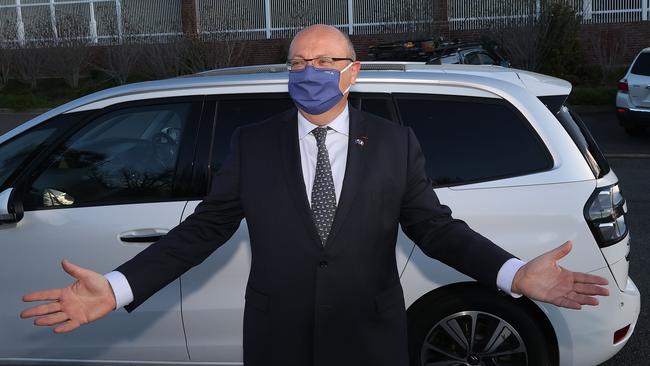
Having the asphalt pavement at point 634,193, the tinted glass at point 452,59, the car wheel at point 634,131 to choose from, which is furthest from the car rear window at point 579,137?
the car wheel at point 634,131

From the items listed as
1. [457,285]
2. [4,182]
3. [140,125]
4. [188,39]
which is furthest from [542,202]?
[188,39]

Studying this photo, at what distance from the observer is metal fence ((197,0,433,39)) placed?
27.4 metres

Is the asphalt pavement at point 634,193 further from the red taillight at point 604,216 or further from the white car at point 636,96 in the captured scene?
the red taillight at point 604,216

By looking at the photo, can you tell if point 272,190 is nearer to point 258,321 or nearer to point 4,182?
point 258,321

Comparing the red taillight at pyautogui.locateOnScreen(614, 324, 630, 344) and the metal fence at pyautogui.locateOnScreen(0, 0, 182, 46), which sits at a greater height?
the metal fence at pyautogui.locateOnScreen(0, 0, 182, 46)

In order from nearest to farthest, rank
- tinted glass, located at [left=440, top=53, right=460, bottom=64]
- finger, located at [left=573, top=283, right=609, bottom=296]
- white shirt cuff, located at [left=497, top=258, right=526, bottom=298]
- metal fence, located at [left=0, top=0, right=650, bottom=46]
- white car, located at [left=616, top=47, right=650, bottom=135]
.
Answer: finger, located at [left=573, top=283, right=609, bottom=296] < white shirt cuff, located at [left=497, top=258, right=526, bottom=298] < tinted glass, located at [left=440, top=53, right=460, bottom=64] < white car, located at [left=616, top=47, right=650, bottom=135] < metal fence, located at [left=0, top=0, right=650, bottom=46]

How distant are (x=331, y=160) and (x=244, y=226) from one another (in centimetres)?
149

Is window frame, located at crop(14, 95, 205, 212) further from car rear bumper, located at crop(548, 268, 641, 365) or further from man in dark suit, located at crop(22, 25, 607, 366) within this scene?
car rear bumper, located at crop(548, 268, 641, 365)

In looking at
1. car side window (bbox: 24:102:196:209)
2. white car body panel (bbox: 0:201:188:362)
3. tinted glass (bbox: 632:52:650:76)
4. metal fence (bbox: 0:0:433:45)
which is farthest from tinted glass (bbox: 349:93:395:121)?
metal fence (bbox: 0:0:433:45)

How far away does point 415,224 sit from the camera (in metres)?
2.62

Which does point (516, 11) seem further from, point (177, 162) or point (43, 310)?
point (43, 310)

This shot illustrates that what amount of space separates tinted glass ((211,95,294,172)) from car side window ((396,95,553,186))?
1.97 ft

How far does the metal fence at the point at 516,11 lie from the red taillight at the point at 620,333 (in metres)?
19.9

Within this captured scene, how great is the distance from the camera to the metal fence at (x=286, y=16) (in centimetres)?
2738
